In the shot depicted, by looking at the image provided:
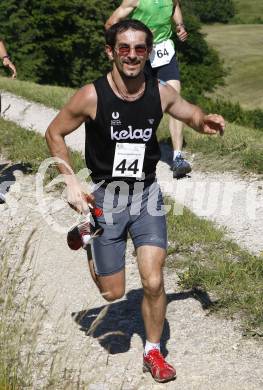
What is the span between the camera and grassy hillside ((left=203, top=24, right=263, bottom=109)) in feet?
211

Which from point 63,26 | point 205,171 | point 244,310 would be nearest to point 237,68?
point 63,26

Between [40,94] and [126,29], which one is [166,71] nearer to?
[126,29]

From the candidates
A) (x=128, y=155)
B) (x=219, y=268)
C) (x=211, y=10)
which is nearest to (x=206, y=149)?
(x=219, y=268)

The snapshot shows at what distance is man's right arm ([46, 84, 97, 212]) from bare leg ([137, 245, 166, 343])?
1.71 feet

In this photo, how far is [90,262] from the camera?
527cm

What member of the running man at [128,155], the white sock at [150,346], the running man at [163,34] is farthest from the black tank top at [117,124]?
the running man at [163,34]

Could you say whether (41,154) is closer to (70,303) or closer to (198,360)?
(70,303)

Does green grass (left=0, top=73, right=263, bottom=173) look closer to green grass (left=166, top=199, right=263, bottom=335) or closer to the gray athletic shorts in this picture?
green grass (left=166, top=199, right=263, bottom=335)

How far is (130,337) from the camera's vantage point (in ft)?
17.6

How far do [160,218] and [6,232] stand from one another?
261 centimetres

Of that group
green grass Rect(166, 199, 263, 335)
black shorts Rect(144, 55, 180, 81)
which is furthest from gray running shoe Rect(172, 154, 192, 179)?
green grass Rect(166, 199, 263, 335)

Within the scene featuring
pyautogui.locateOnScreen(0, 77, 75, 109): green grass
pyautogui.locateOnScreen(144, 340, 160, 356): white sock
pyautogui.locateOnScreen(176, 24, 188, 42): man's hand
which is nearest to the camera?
pyautogui.locateOnScreen(144, 340, 160, 356): white sock

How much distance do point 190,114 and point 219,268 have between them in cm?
162

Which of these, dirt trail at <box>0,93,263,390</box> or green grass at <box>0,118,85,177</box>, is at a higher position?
dirt trail at <box>0,93,263,390</box>
